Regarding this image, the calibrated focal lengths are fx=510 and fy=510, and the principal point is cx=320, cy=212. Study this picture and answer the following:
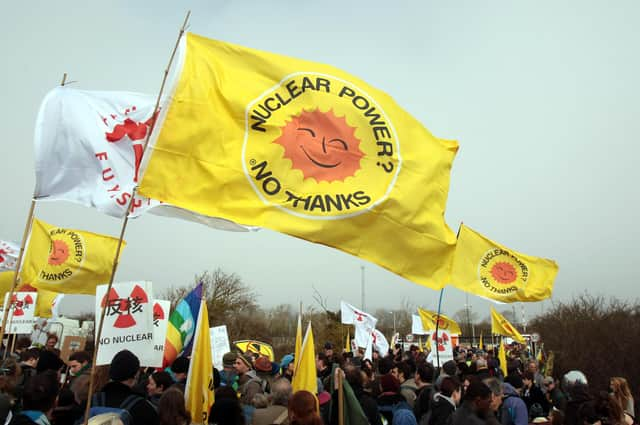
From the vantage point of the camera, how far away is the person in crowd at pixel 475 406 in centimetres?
543

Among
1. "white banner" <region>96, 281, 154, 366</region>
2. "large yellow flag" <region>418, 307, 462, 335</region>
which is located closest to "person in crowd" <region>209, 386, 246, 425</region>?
"white banner" <region>96, 281, 154, 366</region>

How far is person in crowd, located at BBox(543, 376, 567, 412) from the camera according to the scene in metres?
10.1

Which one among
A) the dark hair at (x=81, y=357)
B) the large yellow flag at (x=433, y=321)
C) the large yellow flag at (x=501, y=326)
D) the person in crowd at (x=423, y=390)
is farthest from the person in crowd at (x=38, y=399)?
the large yellow flag at (x=433, y=321)

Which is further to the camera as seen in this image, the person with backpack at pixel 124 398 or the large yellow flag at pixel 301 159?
the large yellow flag at pixel 301 159

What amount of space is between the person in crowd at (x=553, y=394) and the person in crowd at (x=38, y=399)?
29.9 ft

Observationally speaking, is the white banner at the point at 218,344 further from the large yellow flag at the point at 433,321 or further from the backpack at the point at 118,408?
the large yellow flag at the point at 433,321

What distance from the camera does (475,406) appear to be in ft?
17.9

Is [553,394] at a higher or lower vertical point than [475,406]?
lower

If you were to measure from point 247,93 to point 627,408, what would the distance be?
7.10 metres

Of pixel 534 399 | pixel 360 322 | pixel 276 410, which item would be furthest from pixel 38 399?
pixel 360 322

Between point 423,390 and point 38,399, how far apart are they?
16.7ft

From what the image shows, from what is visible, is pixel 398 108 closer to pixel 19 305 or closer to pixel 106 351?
pixel 106 351

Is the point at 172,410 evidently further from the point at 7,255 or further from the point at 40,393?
the point at 7,255

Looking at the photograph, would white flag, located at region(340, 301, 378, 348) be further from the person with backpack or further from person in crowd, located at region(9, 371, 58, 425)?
person in crowd, located at region(9, 371, 58, 425)
